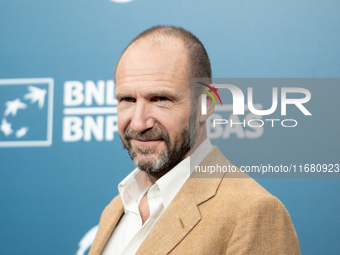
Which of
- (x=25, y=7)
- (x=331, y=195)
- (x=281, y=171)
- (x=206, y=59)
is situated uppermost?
(x=25, y=7)

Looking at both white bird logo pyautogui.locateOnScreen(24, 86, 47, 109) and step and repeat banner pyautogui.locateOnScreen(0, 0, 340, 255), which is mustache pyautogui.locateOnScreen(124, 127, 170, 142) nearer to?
step and repeat banner pyautogui.locateOnScreen(0, 0, 340, 255)

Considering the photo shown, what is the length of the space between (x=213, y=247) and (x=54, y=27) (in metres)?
2.03

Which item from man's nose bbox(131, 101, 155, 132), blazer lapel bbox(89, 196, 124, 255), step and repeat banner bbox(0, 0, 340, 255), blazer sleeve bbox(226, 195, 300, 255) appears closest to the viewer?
blazer sleeve bbox(226, 195, 300, 255)

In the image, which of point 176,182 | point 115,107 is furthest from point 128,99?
point 115,107

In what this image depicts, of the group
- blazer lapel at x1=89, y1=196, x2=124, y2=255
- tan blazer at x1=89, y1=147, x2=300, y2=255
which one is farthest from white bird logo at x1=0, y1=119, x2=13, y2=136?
tan blazer at x1=89, y1=147, x2=300, y2=255

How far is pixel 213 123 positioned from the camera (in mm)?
1929

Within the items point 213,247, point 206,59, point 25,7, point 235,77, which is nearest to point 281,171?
point 235,77

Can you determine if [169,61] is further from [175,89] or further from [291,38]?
[291,38]

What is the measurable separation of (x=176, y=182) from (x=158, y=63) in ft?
1.33

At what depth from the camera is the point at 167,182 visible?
117cm

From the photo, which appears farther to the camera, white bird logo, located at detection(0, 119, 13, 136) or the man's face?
white bird logo, located at detection(0, 119, 13, 136)

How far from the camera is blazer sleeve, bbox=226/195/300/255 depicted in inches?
36.6

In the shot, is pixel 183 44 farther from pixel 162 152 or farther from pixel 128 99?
pixel 162 152

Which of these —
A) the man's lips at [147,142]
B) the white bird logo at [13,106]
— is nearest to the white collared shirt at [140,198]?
the man's lips at [147,142]
